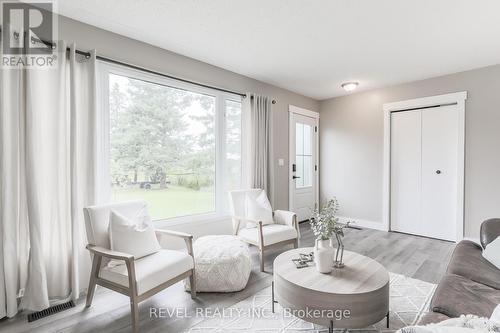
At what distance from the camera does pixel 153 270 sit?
1945 millimetres

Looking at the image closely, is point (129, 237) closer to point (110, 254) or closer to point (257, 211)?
point (110, 254)

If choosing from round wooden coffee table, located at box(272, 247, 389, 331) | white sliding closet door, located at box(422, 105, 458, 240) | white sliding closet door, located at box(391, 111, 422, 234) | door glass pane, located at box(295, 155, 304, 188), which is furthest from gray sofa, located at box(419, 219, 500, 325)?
door glass pane, located at box(295, 155, 304, 188)

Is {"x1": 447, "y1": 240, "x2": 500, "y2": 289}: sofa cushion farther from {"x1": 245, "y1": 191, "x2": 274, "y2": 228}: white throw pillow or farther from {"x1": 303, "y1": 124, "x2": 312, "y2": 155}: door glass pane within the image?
{"x1": 303, "y1": 124, "x2": 312, "y2": 155}: door glass pane

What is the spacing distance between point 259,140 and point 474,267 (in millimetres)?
2851

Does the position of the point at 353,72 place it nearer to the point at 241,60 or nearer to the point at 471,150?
the point at 241,60

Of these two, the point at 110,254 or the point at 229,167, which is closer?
the point at 110,254

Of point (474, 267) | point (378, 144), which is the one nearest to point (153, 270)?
point (474, 267)

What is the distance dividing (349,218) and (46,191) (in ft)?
15.2

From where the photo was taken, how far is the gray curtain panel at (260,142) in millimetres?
3945

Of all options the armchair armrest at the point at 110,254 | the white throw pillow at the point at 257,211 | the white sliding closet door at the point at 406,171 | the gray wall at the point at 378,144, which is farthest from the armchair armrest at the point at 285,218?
the white sliding closet door at the point at 406,171

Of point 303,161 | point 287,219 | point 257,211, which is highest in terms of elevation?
point 303,161

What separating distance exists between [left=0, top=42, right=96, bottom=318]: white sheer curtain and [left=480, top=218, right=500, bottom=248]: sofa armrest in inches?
132

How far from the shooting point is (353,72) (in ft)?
12.5

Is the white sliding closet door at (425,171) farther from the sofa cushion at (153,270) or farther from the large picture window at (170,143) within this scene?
the sofa cushion at (153,270)
